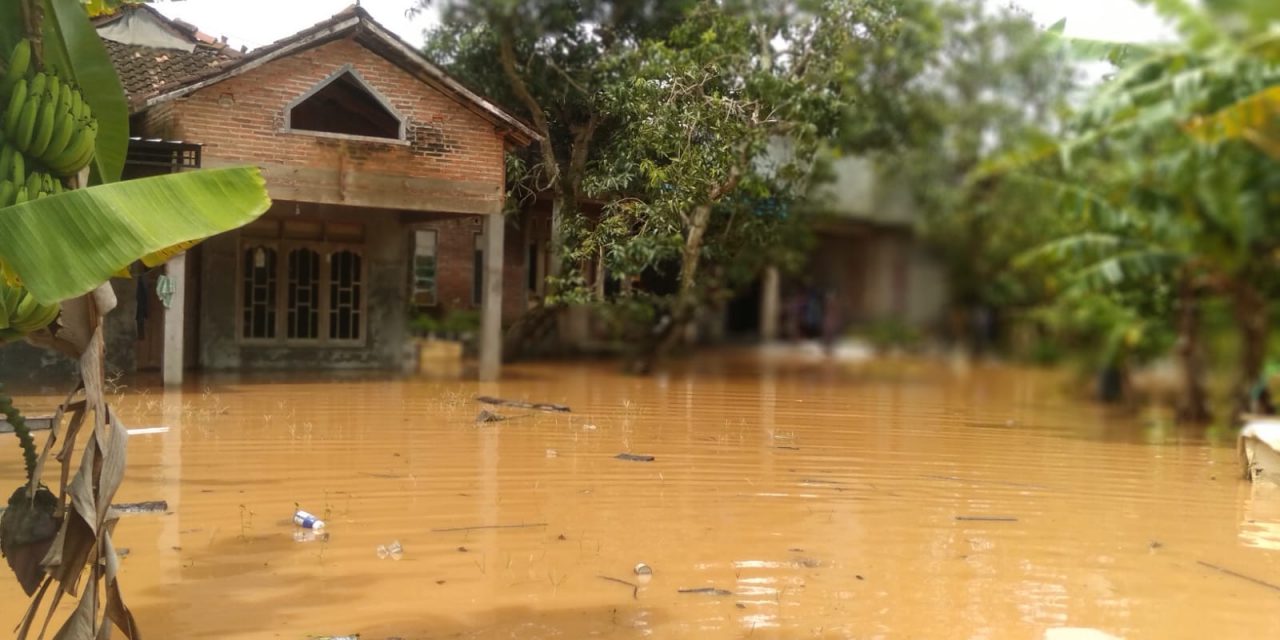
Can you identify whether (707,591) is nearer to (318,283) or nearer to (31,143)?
(31,143)

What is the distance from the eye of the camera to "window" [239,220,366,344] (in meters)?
8.88

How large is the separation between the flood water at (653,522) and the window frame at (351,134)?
5.67ft

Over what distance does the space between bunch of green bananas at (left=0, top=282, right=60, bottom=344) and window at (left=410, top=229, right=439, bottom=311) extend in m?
3.70

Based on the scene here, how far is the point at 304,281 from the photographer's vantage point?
9227 mm

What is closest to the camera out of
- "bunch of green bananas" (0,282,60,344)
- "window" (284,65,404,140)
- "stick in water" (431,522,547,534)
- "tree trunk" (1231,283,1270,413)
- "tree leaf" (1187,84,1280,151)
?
"bunch of green bananas" (0,282,60,344)

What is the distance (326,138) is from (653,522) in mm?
3288

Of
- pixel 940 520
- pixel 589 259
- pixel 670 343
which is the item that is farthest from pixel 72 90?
pixel 670 343

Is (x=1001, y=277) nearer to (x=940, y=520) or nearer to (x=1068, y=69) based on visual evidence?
(x=1068, y=69)

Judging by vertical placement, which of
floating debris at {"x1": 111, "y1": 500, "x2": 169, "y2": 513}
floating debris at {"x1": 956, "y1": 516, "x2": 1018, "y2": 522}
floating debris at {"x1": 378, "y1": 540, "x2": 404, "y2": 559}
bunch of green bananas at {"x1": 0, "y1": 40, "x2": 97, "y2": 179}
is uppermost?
bunch of green bananas at {"x1": 0, "y1": 40, "x2": 97, "y2": 179}

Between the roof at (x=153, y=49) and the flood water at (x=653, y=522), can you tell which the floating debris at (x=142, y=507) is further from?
the roof at (x=153, y=49)

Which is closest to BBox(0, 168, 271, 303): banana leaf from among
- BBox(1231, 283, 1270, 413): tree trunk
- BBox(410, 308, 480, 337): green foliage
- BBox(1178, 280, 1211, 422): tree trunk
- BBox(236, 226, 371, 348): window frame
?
BBox(410, 308, 480, 337): green foliage

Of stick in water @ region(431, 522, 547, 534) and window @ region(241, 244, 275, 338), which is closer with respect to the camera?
stick in water @ region(431, 522, 547, 534)

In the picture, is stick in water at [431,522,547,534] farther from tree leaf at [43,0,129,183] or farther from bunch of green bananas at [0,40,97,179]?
bunch of green bananas at [0,40,97,179]

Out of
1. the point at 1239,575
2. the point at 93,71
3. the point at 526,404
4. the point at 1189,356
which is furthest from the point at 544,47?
the point at 1189,356
